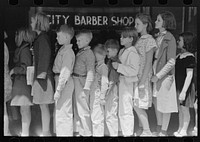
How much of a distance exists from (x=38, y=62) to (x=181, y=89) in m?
1.64

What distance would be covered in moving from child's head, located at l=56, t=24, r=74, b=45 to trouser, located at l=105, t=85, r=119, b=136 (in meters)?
0.74

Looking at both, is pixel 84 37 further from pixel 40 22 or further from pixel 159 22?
pixel 159 22

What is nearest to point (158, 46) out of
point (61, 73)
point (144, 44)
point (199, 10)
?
point (144, 44)

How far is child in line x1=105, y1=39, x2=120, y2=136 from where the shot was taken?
Answer: 279 inches

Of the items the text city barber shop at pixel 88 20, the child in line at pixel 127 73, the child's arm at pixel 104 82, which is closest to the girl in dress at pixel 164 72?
the child in line at pixel 127 73

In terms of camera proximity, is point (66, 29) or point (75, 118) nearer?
point (66, 29)

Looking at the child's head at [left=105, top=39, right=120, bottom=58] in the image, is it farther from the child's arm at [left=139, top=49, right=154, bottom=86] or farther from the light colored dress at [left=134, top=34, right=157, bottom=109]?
the child's arm at [left=139, top=49, right=154, bottom=86]

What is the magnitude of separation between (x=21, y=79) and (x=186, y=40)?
75.3 inches

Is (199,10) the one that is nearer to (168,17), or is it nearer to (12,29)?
(168,17)

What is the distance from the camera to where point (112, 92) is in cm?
714

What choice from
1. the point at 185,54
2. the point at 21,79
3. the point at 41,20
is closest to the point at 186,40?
the point at 185,54

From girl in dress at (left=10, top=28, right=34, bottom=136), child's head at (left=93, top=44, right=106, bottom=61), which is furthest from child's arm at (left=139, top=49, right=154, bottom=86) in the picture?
girl in dress at (left=10, top=28, right=34, bottom=136)

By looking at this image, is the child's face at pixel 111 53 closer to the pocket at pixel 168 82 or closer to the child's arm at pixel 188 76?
the pocket at pixel 168 82

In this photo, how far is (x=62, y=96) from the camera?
7.13 m
